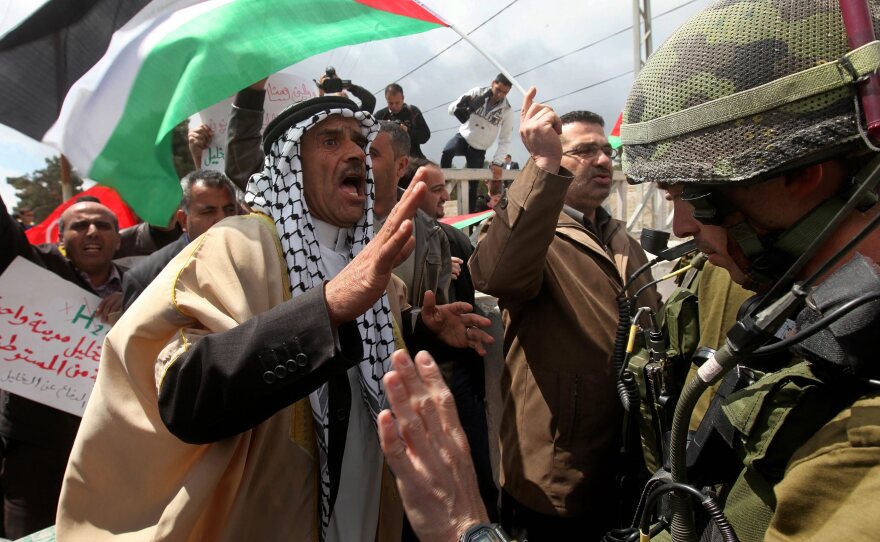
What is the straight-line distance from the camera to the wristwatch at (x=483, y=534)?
3.16ft

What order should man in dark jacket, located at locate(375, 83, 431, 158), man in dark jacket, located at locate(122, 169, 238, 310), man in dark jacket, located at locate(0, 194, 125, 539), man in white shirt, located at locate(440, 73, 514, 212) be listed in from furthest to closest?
1. man in white shirt, located at locate(440, 73, 514, 212)
2. man in dark jacket, located at locate(375, 83, 431, 158)
3. man in dark jacket, located at locate(122, 169, 238, 310)
4. man in dark jacket, located at locate(0, 194, 125, 539)

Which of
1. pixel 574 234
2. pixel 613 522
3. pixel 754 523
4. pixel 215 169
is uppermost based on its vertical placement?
pixel 215 169

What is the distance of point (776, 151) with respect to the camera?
104 centimetres

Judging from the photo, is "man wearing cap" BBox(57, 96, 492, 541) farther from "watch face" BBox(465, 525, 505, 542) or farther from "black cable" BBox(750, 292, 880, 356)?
"black cable" BBox(750, 292, 880, 356)

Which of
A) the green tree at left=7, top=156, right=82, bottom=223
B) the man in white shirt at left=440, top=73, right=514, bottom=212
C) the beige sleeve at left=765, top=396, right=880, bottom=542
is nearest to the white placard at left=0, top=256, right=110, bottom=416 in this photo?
the beige sleeve at left=765, top=396, right=880, bottom=542

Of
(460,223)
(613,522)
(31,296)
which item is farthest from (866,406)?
(460,223)

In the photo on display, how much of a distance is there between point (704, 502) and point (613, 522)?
5.58 ft

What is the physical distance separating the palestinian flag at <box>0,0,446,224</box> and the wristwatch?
2.52 m

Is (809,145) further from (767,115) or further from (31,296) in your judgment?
(31,296)

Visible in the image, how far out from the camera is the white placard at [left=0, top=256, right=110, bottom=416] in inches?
109

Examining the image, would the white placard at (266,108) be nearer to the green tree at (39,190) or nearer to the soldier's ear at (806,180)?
the soldier's ear at (806,180)

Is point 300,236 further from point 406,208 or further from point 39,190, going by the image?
point 39,190

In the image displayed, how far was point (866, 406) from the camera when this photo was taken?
87 cm

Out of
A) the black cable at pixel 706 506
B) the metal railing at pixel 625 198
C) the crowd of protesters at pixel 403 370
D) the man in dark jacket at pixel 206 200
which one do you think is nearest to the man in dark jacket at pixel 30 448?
the crowd of protesters at pixel 403 370
